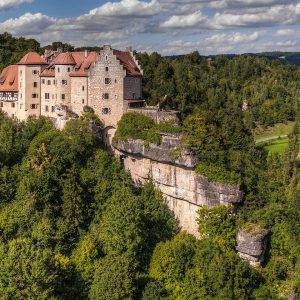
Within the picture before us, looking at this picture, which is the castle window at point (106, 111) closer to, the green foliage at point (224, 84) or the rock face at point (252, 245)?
the green foliage at point (224, 84)

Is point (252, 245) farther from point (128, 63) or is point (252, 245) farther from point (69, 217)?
point (128, 63)

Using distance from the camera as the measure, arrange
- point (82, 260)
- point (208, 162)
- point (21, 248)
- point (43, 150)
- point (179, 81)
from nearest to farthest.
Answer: point (21, 248)
point (82, 260)
point (208, 162)
point (43, 150)
point (179, 81)

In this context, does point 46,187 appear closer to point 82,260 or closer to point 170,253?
point 82,260

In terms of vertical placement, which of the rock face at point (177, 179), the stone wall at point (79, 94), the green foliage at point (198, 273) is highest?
the stone wall at point (79, 94)

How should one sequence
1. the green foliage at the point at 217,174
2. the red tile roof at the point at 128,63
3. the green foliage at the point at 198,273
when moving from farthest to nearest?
the red tile roof at the point at 128,63, the green foliage at the point at 217,174, the green foliage at the point at 198,273

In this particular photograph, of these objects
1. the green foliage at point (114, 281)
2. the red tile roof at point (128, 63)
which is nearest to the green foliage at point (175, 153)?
the red tile roof at point (128, 63)

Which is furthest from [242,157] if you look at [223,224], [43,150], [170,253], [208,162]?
[43,150]

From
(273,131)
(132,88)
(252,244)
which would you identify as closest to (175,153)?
(132,88)
